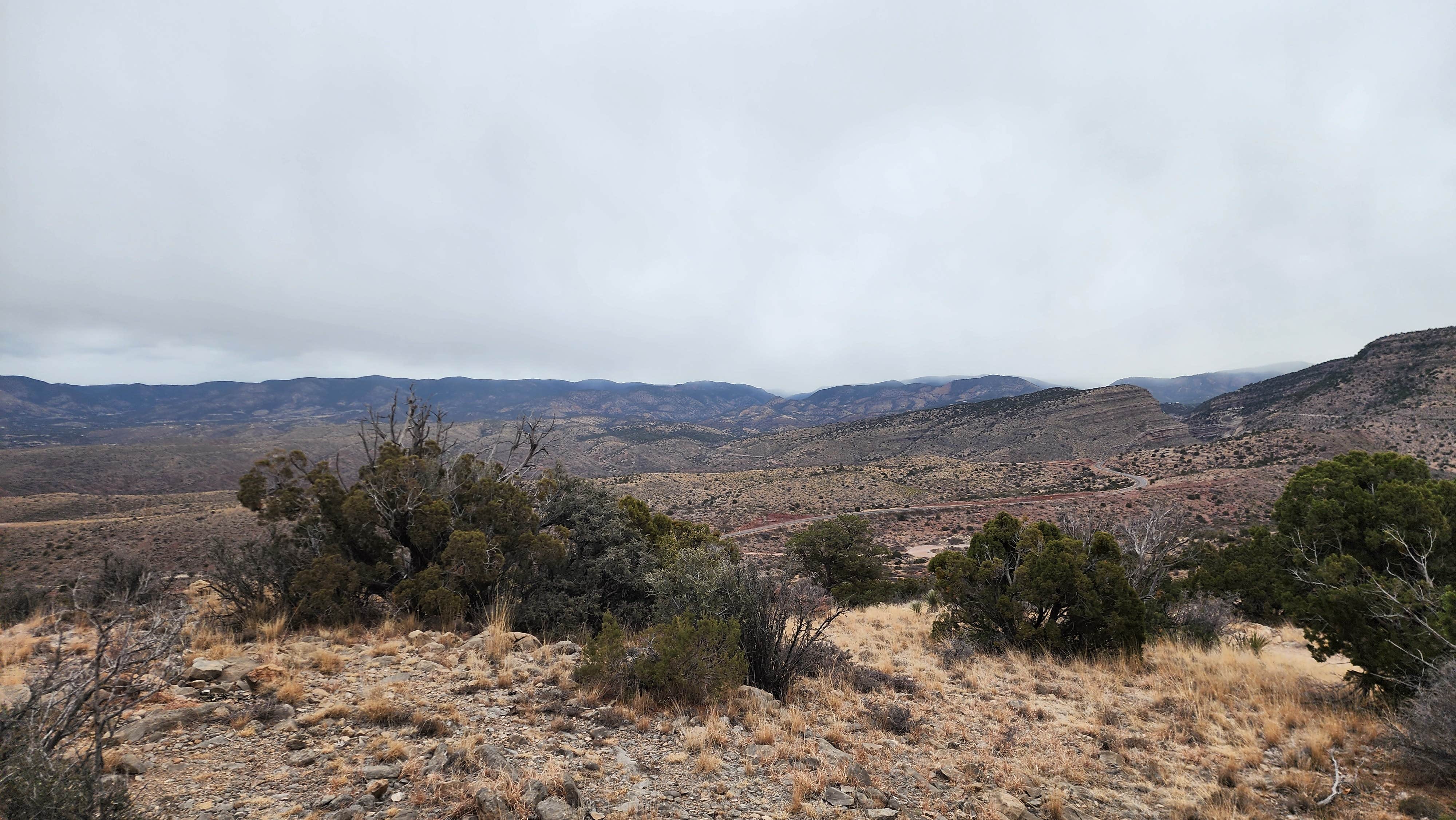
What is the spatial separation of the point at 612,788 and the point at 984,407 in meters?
115

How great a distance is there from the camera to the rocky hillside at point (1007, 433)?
88.9 meters

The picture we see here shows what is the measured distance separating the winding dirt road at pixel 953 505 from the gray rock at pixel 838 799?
1537 inches

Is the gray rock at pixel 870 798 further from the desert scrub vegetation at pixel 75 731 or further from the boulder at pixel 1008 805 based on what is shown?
the desert scrub vegetation at pixel 75 731

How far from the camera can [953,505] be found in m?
52.3

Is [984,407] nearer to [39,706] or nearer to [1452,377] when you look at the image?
[1452,377]

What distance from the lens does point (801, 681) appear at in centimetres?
753

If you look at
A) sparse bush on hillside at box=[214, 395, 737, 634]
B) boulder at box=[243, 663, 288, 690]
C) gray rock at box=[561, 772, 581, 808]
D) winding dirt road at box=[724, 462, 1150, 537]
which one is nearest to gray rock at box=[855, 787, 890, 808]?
gray rock at box=[561, 772, 581, 808]

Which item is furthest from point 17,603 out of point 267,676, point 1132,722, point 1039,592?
point 1132,722

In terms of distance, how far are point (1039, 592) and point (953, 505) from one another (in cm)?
4662

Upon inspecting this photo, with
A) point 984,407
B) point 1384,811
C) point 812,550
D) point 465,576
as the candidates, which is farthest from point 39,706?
point 984,407

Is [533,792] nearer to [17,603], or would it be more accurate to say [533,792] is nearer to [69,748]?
[69,748]

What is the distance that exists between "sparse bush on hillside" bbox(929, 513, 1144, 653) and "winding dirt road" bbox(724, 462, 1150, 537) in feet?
110

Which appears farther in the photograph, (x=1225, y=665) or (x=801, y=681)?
(x=1225, y=665)

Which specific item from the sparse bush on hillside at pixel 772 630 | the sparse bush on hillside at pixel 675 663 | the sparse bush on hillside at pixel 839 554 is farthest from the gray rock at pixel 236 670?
the sparse bush on hillside at pixel 839 554
